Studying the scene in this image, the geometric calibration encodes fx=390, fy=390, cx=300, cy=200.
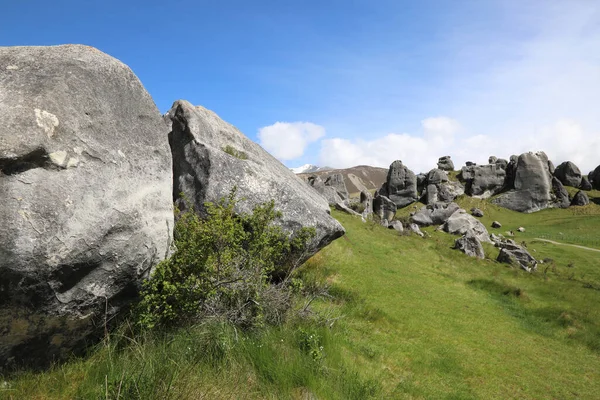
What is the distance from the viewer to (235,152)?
41.9 feet

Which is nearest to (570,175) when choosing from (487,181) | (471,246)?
(487,181)

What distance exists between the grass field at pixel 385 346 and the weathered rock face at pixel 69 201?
0.75 metres

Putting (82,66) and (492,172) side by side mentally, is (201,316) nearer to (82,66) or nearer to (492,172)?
(82,66)

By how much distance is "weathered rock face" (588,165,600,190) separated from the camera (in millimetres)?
78188

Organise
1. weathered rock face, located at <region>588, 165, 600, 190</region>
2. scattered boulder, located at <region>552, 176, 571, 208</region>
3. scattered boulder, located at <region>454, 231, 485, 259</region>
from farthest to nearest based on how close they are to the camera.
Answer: weathered rock face, located at <region>588, 165, 600, 190</region> < scattered boulder, located at <region>552, 176, 571, 208</region> < scattered boulder, located at <region>454, 231, 485, 259</region>

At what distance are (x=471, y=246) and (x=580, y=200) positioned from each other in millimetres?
53041

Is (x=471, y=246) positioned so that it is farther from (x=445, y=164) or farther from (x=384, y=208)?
(x=445, y=164)

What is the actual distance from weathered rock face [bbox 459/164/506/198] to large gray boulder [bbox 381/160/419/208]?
11522 millimetres

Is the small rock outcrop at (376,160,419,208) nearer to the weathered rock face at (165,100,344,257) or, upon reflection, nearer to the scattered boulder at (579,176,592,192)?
the scattered boulder at (579,176,592,192)

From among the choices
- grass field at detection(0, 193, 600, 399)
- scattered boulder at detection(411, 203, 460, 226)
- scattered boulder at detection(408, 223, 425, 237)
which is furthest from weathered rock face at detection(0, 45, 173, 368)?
scattered boulder at detection(411, 203, 460, 226)

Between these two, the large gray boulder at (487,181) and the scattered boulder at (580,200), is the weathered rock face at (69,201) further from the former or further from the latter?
the scattered boulder at (580,200)

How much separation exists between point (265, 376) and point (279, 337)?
1.36 m

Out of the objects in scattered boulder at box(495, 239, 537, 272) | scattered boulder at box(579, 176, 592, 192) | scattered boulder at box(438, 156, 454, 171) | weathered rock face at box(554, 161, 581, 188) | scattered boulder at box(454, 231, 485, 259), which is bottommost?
scattered boulder at box(495, 239, 537, 272)

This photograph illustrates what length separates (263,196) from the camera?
11117 millimetres
